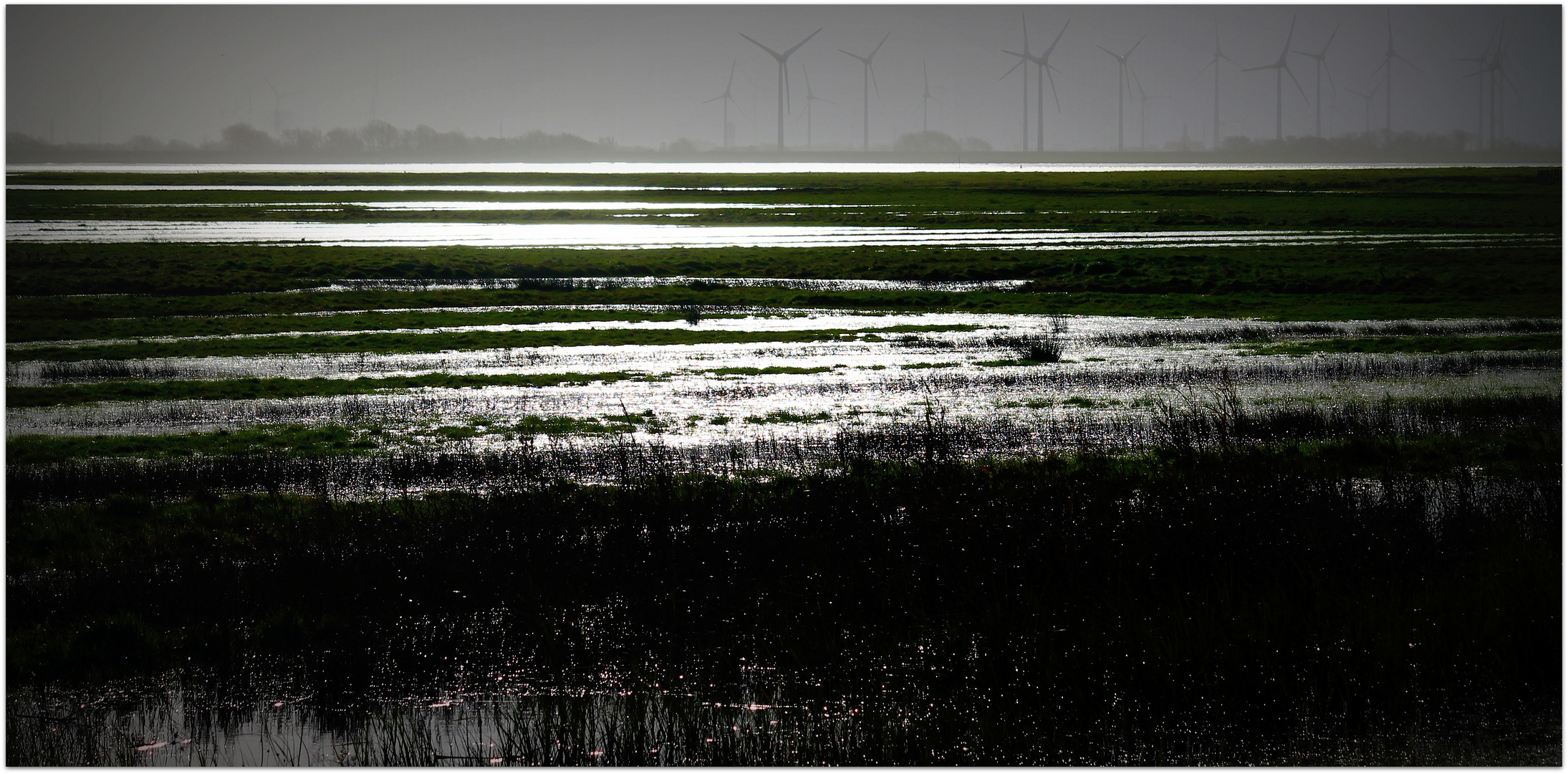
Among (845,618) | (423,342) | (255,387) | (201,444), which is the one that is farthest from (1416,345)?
(255,387)

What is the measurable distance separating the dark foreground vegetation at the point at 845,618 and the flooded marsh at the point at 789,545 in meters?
0.04

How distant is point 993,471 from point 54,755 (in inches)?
415

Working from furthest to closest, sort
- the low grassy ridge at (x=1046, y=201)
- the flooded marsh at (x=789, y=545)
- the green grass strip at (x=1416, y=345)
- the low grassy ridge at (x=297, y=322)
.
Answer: the low grassy ridge at (x=1046, y=201)
the low grassy ridge at (x=297, y=322)
the green grass strip at (x=1416, y=345)
the flooded marsh at (x=789, y=545)

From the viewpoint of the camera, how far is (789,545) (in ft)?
41.5

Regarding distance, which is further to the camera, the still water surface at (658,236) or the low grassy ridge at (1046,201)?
the low grassy ridge at (1046,201)

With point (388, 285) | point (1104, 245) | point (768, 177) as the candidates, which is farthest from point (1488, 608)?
point (768, 177)

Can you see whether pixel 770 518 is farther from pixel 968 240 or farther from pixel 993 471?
pixel 968 240

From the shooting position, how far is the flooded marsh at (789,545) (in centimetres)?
936

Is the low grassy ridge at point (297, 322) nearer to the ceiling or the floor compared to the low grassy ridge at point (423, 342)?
nearer to the ceiling

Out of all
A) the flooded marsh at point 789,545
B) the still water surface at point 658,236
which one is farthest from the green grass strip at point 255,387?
the still water surface at point 658,236

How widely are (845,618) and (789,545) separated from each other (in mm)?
1628

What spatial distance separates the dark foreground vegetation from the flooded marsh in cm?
4

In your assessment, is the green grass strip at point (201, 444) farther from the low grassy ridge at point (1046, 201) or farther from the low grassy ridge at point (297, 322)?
the low grassy ridge at point (1046, 201)

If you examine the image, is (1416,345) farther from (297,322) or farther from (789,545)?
(297,322)
